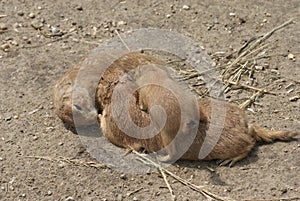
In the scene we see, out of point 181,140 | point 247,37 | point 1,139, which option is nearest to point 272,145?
point 181,140

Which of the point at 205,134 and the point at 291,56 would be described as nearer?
the point at 205,134

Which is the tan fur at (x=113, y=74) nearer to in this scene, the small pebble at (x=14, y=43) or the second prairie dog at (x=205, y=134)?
the second prairie dog at (x=205, y=134)

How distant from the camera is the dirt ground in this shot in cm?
446

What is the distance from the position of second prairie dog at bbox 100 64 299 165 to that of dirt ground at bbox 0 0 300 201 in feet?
0.25

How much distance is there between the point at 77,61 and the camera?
573cm

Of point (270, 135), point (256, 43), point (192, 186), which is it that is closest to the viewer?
point (192, 186)

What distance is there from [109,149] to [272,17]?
232 centimetres

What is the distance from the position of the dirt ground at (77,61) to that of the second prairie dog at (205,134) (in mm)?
77

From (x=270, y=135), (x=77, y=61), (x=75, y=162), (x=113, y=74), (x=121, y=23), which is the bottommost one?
(x=75, y=162)

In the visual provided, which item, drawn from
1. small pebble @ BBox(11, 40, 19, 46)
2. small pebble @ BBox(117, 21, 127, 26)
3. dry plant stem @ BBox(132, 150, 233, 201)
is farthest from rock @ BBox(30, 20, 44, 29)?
dry plant stem @ BBox(132, 150, 233, 201)

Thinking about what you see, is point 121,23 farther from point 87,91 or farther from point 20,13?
point 87,91

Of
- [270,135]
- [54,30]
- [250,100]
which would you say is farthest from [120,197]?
[54,30]

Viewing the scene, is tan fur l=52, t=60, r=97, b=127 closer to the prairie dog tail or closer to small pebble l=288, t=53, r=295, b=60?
the prairie dog tail

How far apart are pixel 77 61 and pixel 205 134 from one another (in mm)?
1720
